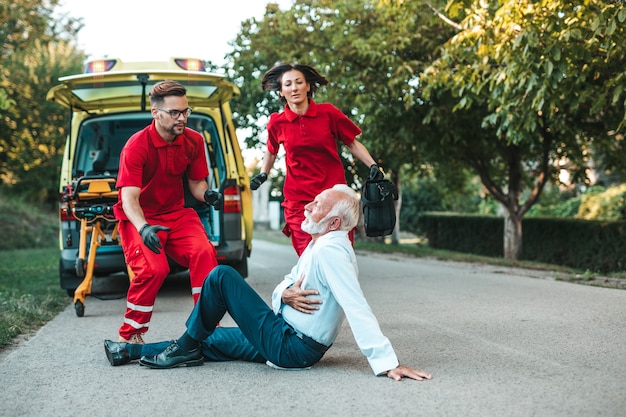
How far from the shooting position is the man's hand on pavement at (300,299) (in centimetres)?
455

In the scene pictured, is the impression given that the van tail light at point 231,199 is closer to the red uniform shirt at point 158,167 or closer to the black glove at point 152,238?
the red uniform shirt at point 158,167

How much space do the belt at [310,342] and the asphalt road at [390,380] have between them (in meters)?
0.17

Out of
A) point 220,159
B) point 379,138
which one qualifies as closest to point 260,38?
point 379,138

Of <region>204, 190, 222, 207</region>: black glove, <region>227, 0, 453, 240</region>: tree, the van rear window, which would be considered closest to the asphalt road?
<region>204, 190, 222, 207</region>: black glove

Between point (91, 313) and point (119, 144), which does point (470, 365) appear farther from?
point (119, 144)

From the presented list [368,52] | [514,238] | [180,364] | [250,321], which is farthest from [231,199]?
[514,238]

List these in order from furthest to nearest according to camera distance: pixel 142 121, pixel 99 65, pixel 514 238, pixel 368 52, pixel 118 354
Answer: pixel 514 238, pixel 368 52, pixel 142 121, pixel 99 65, pixel 118 354

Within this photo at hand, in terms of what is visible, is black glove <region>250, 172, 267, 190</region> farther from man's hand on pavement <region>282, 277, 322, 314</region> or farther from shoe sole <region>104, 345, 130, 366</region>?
shoe sole <region>104, 345, 130, 366</region>

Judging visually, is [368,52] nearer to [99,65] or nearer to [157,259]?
[99,65]

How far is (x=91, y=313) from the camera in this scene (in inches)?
316

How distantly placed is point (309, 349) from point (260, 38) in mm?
15176

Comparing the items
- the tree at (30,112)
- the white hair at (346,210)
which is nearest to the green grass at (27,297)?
the white hair at (346,210)

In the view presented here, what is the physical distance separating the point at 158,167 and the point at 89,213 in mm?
2424

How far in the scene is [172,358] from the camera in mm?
4898
